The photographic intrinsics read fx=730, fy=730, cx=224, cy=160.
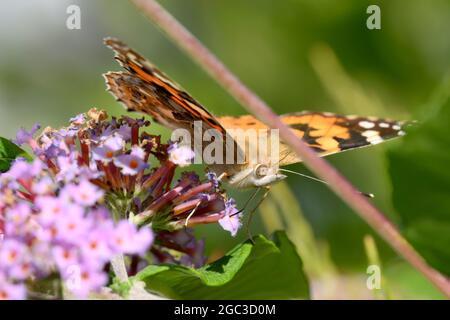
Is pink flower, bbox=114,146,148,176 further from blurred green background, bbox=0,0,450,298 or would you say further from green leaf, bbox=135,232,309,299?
blurred green background, bbox=0,0,450,298

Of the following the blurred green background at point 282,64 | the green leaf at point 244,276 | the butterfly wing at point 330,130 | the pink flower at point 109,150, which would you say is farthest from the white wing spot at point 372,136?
the pink flower at point 109,150

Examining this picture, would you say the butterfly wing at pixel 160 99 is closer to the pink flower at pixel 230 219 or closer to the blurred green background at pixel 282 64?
the pink flower at pixel 230 219

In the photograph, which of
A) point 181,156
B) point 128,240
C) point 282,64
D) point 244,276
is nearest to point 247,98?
point 128,240

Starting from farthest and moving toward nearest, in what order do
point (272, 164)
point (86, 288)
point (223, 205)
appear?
1. point (272, 164)
2. point (223, 205)
3. point (86, 288)
